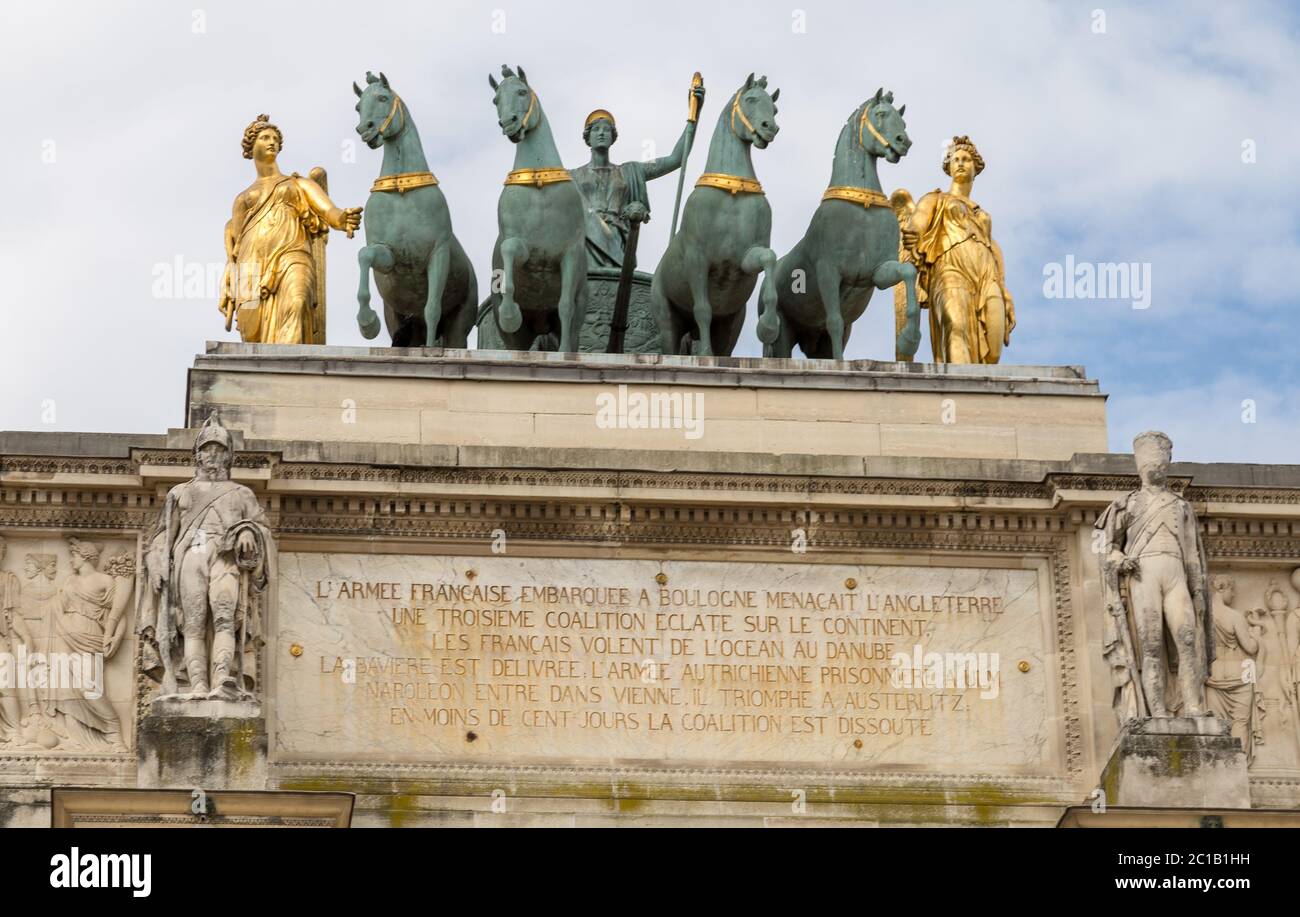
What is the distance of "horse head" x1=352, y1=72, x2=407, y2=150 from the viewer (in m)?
35.7

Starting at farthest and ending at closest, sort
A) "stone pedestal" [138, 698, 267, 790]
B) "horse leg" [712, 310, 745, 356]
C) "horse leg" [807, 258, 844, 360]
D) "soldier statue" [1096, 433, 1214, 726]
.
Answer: "horse leg" [712, 310, 745, 356], "horse leg" [807, 258, 844, 360], "soldier statue" [1096, 433, 1214, 726], "stone pedestal" [138, 698, 267, 790]

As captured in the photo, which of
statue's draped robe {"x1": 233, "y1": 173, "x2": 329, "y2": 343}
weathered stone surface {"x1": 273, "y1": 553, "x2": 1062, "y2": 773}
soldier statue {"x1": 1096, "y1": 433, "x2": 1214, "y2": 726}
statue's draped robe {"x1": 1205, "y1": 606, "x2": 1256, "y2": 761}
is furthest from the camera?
statue's draped robe {"x1": 233, "y1": 173, "x2": 329, "y2": 343}

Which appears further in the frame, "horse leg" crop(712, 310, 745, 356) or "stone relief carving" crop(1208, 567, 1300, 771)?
"horse leg" crop(712, 310, 745, 356)

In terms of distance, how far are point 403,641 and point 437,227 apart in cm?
465

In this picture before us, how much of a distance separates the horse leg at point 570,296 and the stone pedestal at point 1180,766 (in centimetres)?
678

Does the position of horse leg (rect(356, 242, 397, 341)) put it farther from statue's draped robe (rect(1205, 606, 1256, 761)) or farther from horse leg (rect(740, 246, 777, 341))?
statue's draped robe (rect(1205, 606, 1256, 761))

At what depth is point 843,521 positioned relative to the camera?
110 ft

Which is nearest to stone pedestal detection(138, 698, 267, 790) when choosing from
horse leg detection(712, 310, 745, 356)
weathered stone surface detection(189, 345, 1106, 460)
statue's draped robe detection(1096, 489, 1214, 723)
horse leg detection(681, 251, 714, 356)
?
weathered stone surface detection(189, 345, 1106, 460)

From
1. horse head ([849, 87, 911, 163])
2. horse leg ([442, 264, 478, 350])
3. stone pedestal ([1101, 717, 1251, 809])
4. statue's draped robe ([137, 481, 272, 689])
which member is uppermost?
horse head ([849, 87, 911, 163])

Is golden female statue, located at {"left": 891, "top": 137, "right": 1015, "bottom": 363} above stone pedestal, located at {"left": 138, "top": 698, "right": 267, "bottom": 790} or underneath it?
above

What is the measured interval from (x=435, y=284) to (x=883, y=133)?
4.41 metres

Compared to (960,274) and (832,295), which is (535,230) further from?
(960,274)

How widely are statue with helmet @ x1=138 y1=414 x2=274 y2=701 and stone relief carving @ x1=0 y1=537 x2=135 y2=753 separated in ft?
3.39
